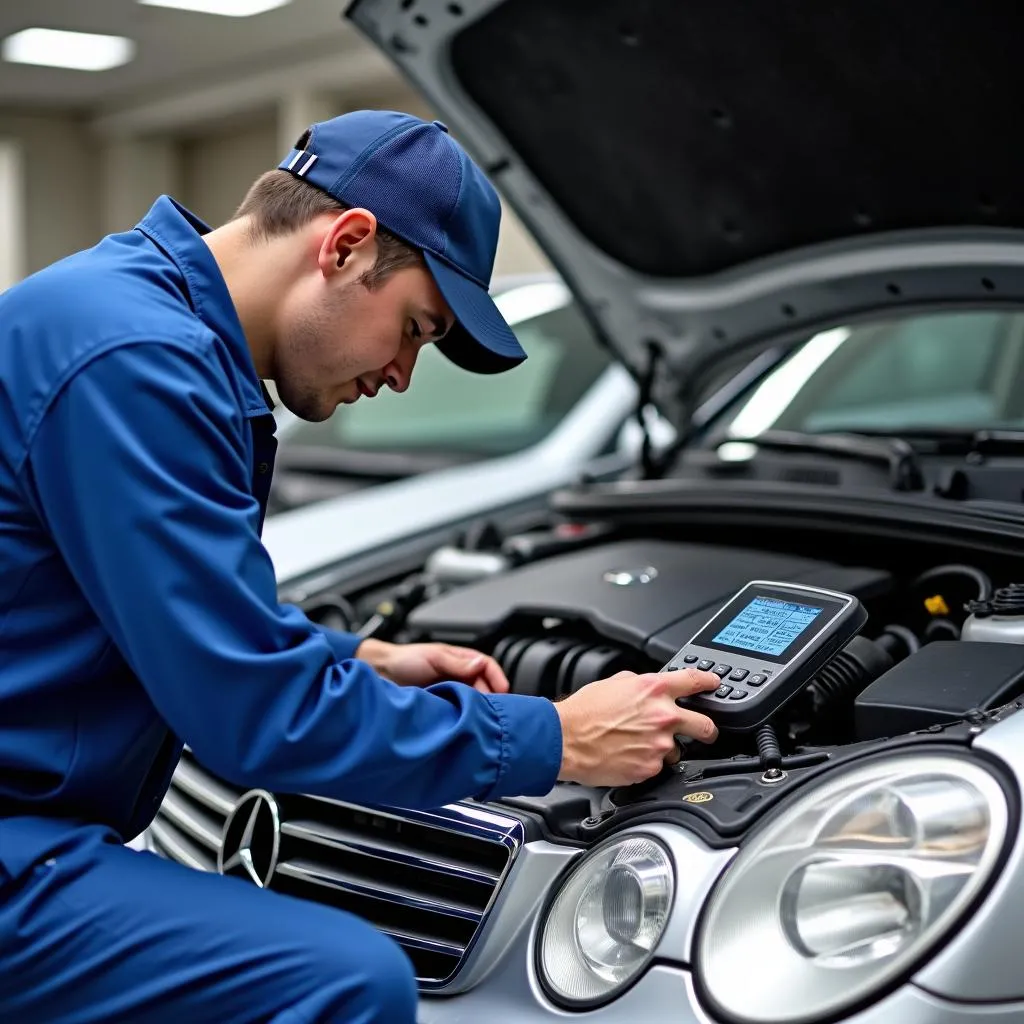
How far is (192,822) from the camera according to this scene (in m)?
2.04

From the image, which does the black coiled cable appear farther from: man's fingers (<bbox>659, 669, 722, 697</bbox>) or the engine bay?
man's fingers (<bbox>659, 669, 722, 697</bbox>)

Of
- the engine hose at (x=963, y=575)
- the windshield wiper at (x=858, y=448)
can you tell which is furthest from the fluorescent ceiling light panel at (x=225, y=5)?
the engine hose at (x=963, y=575)

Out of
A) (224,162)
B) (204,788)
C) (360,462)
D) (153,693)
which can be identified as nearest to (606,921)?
(153,693)

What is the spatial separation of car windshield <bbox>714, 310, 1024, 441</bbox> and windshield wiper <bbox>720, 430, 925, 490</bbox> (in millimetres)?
122

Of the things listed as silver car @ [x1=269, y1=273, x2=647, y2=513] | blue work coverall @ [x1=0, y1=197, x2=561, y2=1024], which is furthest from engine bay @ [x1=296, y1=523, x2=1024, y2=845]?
silver car @ [x1=269, y1=273, x2=647, y2=513]

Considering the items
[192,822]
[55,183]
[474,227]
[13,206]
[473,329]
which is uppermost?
[474,227]

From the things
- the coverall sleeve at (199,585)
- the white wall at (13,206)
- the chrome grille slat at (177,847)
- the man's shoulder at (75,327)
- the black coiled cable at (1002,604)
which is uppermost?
the man's shoulder at (75,327)

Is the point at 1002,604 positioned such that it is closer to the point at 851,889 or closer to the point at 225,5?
the point at 851,889

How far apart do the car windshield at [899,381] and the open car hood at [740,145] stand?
0.73 ft

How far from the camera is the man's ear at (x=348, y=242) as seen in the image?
57.3 inches

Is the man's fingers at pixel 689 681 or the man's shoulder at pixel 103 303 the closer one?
the man's shoulder at pixel 103 303

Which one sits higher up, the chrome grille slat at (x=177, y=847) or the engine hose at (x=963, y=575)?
the engine hose at (x=963, y=575)

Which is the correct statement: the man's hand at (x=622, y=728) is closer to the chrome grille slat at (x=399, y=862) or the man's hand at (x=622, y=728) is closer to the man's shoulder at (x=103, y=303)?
the chrome grille slat at (x=399, y=862)

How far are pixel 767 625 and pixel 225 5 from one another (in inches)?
358
